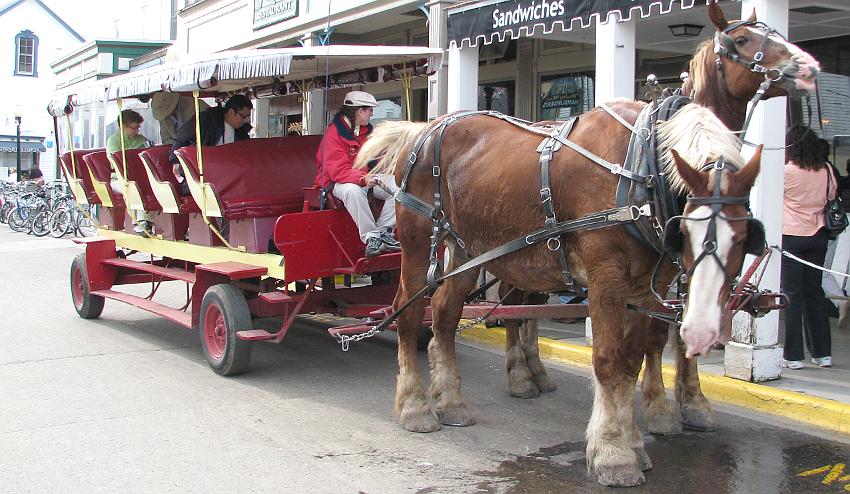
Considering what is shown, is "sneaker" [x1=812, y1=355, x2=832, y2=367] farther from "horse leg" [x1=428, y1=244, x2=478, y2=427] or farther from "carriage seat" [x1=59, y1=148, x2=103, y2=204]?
"carriage seat" [x1=59, y1=148, x2=103, y2=204]

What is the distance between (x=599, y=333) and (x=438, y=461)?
1.27 m

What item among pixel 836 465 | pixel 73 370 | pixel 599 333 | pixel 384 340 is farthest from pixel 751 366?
pixel 73 370

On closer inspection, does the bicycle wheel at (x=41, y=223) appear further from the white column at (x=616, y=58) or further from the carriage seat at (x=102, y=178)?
the white column at (x=616, y=58)

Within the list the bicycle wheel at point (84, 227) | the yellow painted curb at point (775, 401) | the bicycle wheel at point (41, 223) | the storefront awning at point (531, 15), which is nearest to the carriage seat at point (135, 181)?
the storefront awning at point (531, 15)

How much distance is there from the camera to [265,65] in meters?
6.86

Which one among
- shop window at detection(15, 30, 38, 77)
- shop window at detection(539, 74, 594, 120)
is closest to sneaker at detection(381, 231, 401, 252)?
shop window at detection(539, 74, 594, 120)

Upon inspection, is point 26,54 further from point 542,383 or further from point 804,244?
point 804,244

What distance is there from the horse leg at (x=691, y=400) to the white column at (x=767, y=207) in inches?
47.3

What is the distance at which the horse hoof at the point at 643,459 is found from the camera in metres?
4.86

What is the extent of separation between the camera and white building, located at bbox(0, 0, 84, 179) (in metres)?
42.3

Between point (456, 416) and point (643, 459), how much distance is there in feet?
4.59

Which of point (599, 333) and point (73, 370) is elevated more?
point (599, 333)

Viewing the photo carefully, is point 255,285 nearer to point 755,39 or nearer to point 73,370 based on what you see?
point 73,370

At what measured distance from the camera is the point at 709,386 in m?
6.81
